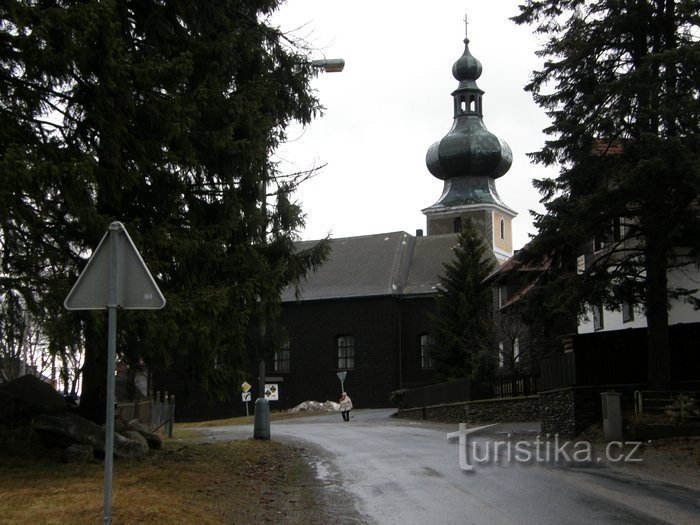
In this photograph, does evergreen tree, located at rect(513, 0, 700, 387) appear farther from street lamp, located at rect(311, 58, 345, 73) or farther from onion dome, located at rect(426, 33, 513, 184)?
onion dome, located at rect(426, 33, 513, 184)

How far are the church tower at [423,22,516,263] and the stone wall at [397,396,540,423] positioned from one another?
151 ft

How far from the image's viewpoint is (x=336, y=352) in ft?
188

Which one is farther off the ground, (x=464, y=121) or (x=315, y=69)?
(x=464, y=121)

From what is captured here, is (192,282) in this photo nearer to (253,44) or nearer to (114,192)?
(114,192)

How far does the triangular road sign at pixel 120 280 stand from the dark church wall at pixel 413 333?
4830cm

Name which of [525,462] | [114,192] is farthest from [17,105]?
[525,462]

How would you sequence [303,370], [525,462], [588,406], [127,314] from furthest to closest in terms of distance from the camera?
[303,370] → [588,406] → [525,462] → [127,314]

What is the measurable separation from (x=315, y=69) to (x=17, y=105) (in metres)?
5.70

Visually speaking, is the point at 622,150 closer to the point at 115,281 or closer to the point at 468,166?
the point at 115,281

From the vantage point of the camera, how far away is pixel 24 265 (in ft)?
41.9

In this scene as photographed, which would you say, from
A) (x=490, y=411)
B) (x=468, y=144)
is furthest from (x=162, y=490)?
(x=468, y=144)

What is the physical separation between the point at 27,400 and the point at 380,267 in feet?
149

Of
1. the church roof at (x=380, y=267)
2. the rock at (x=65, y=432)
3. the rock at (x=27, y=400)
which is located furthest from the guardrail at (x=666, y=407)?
the church roof at (x=380, y=267)

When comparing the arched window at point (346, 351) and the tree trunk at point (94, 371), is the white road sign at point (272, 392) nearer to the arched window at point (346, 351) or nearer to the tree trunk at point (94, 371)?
the arched window at point (346, 351)
